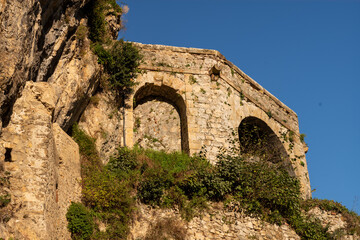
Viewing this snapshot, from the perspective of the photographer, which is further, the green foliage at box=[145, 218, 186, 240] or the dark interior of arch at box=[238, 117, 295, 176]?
the dark interior of arch at box=[238, 117, 295, 176]

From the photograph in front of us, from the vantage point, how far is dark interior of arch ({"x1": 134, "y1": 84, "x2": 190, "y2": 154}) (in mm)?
16770

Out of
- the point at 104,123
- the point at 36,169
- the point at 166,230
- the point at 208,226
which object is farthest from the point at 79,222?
the point at 104,123

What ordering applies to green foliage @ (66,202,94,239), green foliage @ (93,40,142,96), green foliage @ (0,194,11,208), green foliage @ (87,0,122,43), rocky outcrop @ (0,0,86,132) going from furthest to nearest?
green foliage @ (93,40,142,96) < green foliage @ (87,0,122,43) < green foliage @ (66,202,94,239) < rocky outcrop @ (0,0,86,132) < green foliage @ (0,194,11,208)

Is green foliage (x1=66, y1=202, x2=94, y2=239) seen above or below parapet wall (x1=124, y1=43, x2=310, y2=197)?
below

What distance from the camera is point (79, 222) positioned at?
10.7 meters

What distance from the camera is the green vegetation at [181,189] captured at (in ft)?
39.2

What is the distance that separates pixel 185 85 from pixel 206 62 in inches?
51.8

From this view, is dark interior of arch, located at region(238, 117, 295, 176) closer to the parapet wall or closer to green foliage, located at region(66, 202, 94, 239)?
the parapet wall

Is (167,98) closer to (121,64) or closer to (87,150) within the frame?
(121,64)

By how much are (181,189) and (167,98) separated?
4584 mm

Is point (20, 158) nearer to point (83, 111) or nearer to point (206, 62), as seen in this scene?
point (83, 111)

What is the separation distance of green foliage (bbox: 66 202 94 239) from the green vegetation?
0.10 ft

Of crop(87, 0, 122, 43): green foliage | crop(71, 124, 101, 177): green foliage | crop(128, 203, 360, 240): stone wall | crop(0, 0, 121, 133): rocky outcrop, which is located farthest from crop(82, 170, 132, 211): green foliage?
crop(87, 0, 122, 43): green foliage

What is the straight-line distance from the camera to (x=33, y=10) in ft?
32.8
